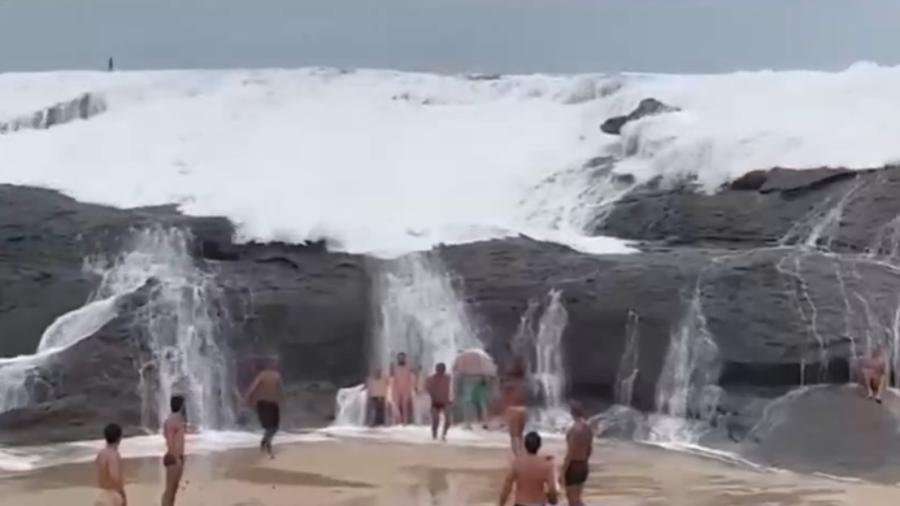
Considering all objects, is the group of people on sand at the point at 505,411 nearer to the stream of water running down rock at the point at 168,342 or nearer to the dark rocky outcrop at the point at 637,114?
the stream of water running down rock at the point at 168,342

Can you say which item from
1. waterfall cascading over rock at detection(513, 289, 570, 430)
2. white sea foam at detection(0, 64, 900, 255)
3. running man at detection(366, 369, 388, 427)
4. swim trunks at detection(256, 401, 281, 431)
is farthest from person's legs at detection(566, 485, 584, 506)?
white sea foam at detection(0, 64, 900, 255)

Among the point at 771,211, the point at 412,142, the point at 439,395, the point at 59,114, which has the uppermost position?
Result: the point at 59,114

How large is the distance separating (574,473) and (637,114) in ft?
67.7

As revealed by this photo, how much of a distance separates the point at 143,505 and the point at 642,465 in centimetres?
578

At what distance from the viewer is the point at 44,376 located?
18.5 m

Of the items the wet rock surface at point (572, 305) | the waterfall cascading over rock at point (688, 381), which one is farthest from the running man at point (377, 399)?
the waterfall cascading over rock at point (688, 381)

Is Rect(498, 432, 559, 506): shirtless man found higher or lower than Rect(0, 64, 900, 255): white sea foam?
lower

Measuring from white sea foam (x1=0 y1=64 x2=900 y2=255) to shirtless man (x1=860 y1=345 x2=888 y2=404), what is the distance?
573 cm

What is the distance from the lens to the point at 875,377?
58.1ft

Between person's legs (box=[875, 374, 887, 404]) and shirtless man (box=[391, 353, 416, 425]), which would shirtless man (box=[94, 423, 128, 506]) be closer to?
shirtless man (box=[391, 353, 416, 425])

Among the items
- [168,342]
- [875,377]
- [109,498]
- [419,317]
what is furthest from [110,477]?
[419,317]

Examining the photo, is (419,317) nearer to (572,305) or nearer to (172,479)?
(572,305)

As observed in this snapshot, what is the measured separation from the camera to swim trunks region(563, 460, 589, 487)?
10.9 metres

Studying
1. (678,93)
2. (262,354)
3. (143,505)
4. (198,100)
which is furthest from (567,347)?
(198,100)
